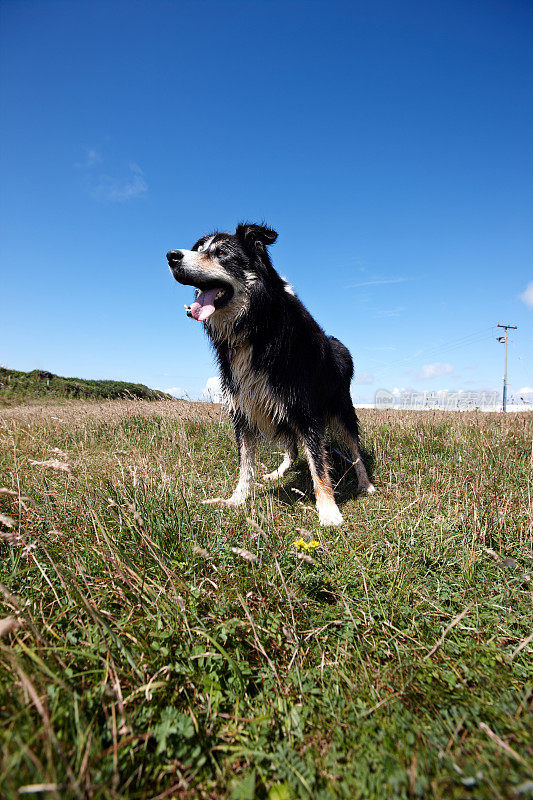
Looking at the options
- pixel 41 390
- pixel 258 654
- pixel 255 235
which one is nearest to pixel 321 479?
pixel 258 654

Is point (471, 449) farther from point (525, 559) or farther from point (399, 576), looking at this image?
point (399, 576)

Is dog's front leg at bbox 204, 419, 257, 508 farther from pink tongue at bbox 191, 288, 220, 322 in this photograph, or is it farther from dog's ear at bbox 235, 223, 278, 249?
dog's ear at bbox 235, 223, 278, 249

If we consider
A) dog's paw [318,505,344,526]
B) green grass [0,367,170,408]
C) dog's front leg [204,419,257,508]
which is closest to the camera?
dog's paw [318,505,344,526]

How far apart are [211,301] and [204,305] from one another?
0.24ft

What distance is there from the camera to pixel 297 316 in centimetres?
348

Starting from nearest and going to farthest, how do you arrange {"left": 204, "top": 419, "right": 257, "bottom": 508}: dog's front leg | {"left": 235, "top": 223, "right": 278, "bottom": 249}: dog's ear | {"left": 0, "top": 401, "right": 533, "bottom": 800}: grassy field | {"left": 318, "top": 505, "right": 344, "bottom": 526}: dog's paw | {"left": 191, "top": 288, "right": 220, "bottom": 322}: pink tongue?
1. {"left": 0, "top": 401, "right": 533, "bottom": 800}: grassy field
2. {"left": 318, "top": 505, "right": 344, "bottom": 526}: dog's paw
3. {"left": 191, "top": 288, "right": 220, "bottom": 322}: pink tongue
4. {"left": 235, "top": 223, "right": 278, "bottom": 249}: dog's ear
5. {"left": 204, "top": 419, "right": 257, "bottom": 508}: dog's front leg

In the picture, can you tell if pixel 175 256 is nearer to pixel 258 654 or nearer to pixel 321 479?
pixel 321 479

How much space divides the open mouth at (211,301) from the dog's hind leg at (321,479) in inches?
56.4

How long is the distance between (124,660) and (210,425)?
A: 4.60 m

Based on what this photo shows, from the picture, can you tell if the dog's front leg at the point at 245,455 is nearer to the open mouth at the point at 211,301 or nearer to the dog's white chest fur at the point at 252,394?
the dog's white chest fur at the point at 252,394

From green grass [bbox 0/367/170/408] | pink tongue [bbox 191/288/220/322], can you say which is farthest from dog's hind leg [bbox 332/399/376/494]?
green grass [bbox 0/367/170/408]

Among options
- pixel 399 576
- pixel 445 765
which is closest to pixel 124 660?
pixel 445 765

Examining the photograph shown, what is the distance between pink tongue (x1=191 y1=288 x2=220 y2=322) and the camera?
314 cm

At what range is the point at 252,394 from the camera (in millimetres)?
3430
